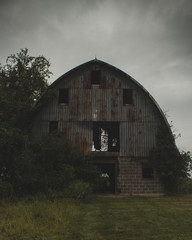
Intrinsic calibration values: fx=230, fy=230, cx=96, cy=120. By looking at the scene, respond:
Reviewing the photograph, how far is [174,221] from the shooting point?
7.00m

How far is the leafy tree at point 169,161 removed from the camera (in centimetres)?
1455

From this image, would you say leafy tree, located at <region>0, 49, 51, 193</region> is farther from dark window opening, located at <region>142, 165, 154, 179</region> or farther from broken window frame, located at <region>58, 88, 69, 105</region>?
dark window opening, located at <region>142, 165, 154, 179</region>

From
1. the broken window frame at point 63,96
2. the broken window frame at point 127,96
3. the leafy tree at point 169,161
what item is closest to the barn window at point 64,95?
the broken window frame at point 63,96

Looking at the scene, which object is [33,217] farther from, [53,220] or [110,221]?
[110,221]

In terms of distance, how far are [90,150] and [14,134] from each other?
563cm

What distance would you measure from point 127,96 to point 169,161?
17.9 ft

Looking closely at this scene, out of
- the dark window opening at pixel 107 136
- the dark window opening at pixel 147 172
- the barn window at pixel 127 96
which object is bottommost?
the dark window opening at pixel 147 172

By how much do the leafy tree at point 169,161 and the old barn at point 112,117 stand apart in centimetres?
53

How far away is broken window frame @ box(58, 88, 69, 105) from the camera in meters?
16.8

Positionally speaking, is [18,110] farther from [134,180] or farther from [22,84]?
[134,180]

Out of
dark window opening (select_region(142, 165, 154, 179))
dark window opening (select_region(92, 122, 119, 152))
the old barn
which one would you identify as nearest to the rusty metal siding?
the old barn

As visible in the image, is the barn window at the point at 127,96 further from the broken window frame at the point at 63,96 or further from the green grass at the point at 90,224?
the green grass at the point at 90,224

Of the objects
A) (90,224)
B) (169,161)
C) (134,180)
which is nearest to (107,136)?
(134,180)

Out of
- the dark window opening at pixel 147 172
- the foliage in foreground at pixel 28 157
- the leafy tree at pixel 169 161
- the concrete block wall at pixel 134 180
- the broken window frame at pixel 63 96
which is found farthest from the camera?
the broken window frame at pixel 63 96
